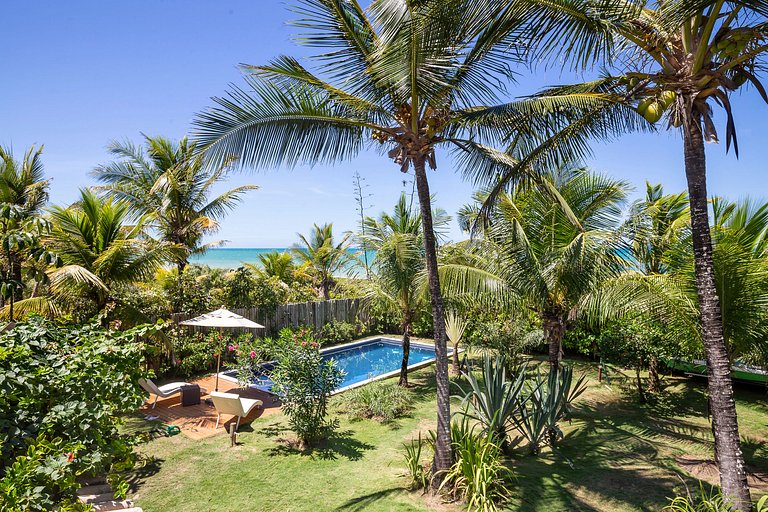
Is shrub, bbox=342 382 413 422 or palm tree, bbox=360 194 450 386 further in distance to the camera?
palm tree, bbox=360 194 450 386

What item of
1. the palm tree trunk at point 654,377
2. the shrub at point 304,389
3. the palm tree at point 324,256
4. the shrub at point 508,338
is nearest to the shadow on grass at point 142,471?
the shrub at point 304,389

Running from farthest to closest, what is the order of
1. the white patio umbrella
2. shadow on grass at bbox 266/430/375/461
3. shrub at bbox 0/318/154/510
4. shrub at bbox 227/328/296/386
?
1. the white patio umbrella
2. shrub at bbox 227/328/296/386
3. shadow on grass at bbox 266/430/375/461
4. shrub at bbox 0/318/154/510

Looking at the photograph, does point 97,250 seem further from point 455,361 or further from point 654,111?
point 654,111

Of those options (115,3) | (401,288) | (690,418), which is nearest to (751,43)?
(690,418)

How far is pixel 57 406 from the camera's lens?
10.7 feet

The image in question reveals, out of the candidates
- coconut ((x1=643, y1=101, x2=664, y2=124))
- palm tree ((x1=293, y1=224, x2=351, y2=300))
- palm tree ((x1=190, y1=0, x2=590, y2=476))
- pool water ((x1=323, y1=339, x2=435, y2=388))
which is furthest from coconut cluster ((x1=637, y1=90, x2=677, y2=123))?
palm tree ((x1=293, y1=224, x2=351, y2=300))

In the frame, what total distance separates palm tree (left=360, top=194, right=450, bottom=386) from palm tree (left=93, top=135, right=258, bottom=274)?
5.64 metres

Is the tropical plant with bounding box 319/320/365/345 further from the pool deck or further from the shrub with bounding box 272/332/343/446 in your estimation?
the shrub with bounding box 272/332/343/446

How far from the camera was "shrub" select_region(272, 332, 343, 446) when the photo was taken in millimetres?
6844

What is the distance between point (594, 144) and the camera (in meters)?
5.94

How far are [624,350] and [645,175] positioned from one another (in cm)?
576

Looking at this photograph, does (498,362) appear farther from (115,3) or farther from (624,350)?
(115,3)

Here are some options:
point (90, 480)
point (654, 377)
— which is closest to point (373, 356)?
point (654, 377)

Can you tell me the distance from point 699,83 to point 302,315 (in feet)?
44.4
